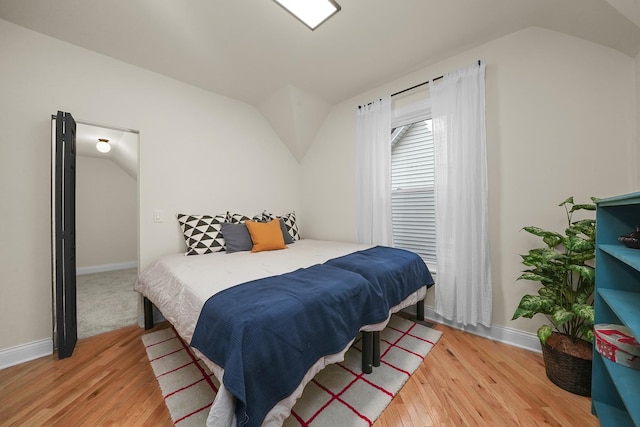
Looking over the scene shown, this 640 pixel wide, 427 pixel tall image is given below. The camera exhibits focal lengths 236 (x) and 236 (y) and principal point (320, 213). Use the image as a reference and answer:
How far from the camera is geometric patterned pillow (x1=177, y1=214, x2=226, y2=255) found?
2.33 m

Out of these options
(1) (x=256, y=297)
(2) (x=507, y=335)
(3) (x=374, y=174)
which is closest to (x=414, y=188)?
(3) (x=374, y=174)

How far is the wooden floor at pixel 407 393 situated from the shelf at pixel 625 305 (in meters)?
0.65

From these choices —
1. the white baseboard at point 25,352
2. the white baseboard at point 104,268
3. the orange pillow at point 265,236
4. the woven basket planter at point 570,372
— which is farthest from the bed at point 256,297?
the white baseboard at point 104,268

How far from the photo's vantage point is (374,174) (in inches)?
105

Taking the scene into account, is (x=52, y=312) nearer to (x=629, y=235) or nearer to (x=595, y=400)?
(x=595, y=400)

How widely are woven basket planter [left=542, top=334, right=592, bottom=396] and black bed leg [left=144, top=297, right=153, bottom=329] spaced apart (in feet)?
10.1

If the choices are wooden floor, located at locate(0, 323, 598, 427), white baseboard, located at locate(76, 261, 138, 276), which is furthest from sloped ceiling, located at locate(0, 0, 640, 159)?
white baseboard, located at locate(76, 261, 138, 276)

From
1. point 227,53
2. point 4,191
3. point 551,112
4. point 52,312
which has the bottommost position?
point 52,312

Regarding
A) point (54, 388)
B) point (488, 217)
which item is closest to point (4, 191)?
point (54, 388)

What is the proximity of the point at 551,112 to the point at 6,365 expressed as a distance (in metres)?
4.34

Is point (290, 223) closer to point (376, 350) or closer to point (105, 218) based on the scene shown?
point (376, 350)

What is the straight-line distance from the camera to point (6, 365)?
1.66 metres

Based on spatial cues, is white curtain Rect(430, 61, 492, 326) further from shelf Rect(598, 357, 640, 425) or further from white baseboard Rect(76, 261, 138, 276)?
white baseboard Rect(76, 261, 138, 276)

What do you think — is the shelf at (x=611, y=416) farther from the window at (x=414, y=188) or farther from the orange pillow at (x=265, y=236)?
the orange pillow at (x=265, y=236)
